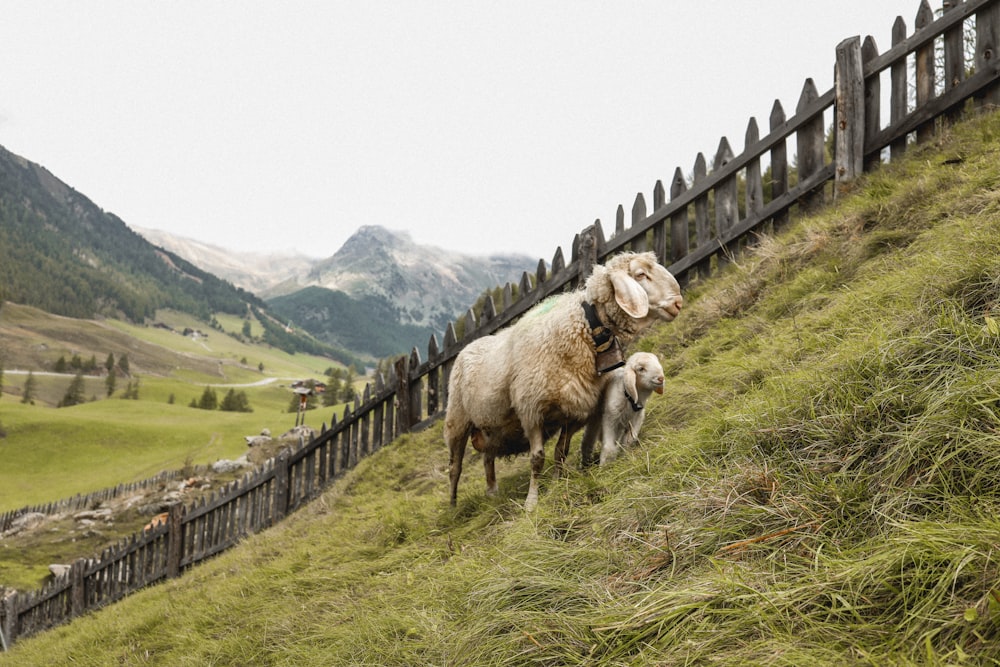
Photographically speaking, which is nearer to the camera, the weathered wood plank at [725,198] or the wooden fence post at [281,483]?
the weathered wood plank at [725,198]

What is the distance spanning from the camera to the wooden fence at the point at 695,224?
6.27m

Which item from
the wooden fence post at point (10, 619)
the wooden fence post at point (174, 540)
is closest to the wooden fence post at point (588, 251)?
the wooden fence post at point (174, 540)

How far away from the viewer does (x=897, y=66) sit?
20.9 feet

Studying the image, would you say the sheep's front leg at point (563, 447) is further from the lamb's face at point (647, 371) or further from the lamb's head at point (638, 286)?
the lamb's head at point (638, 286)

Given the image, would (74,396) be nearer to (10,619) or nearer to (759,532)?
(10,619)

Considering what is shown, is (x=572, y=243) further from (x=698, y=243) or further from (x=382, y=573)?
(x=382, y=573)

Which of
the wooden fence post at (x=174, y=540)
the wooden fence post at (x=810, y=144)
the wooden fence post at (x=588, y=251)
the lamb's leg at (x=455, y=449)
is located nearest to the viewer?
the lamb's leg at (x=455, y=449)

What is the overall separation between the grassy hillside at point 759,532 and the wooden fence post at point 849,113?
149 centimetres

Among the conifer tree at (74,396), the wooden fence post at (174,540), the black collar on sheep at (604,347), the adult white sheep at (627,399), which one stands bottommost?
the conifer tree at (74,396)

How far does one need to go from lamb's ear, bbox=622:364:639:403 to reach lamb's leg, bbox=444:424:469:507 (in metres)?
1.40

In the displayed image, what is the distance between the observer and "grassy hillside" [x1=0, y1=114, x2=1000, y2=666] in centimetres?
163

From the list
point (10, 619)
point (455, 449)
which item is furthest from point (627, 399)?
point (10, 619)

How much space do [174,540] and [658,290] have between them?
9.21 metres

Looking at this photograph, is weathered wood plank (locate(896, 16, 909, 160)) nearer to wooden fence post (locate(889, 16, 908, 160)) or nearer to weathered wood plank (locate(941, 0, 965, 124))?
wooden fence post (locate(889, 16, 908, 160))
